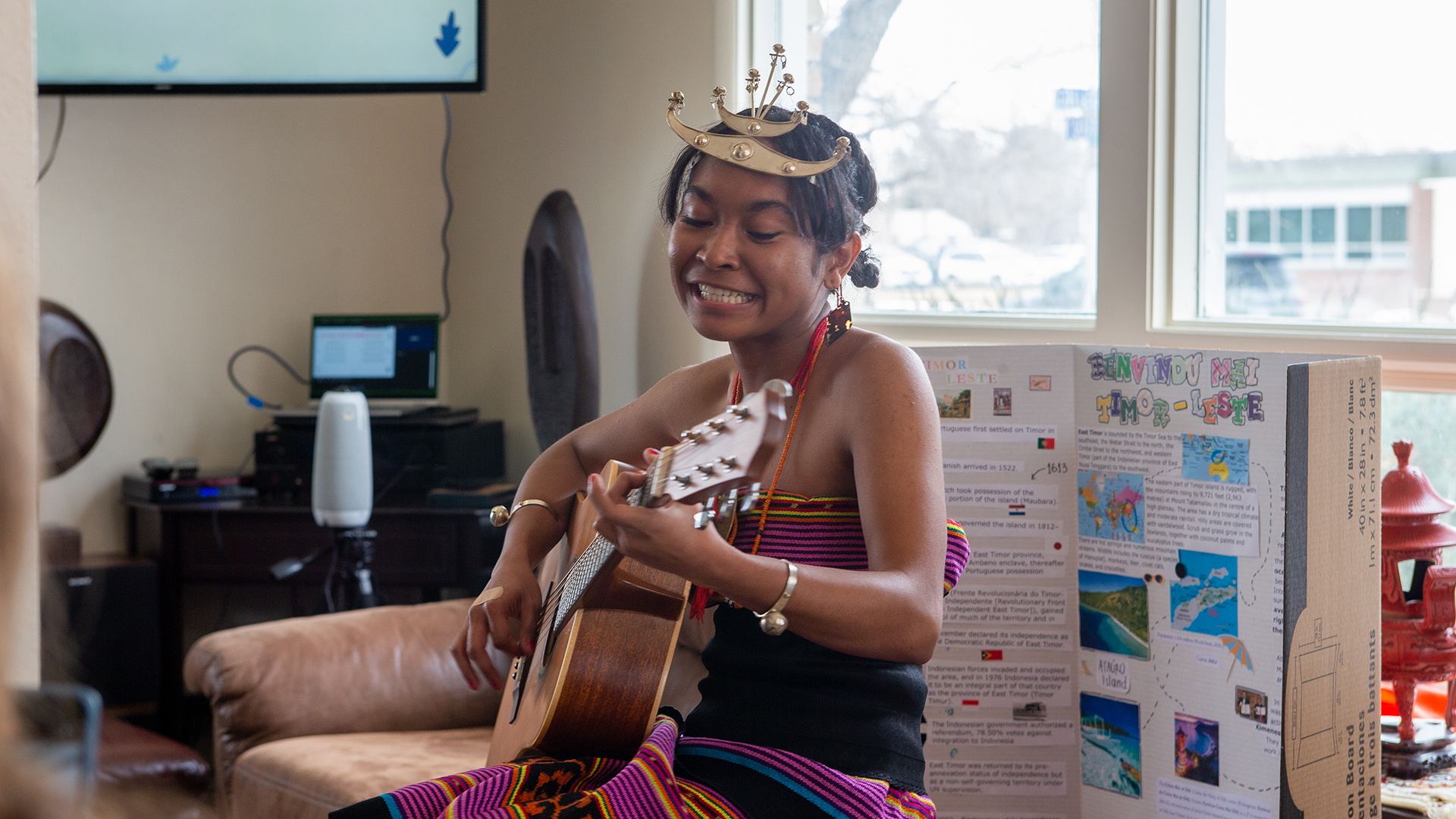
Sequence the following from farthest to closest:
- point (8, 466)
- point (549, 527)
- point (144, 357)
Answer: point (144, 357)
point (549, 527)
point (8, 466)

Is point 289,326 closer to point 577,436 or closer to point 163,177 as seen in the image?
point 163,177

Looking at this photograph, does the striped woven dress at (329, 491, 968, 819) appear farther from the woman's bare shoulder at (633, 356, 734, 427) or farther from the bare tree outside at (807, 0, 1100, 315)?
the bare tree outside at (807, 0, 1100, 315)

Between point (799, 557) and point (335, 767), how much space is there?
1082 millimetres

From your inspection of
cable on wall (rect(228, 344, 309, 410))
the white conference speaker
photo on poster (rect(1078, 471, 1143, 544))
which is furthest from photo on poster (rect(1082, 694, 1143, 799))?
cable on wall (rect(228, 344, 309, 410))

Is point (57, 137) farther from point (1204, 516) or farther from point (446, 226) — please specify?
point (1204, 516)

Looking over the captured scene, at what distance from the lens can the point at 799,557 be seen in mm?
1246

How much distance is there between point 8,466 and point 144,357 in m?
3.26

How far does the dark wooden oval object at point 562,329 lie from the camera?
111 inches

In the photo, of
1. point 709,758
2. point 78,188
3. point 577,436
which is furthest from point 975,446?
point 78,188

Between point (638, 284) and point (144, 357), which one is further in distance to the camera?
point (144, 357)

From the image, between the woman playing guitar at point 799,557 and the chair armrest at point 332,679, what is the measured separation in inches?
33.2

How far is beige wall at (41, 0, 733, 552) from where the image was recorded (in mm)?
2988

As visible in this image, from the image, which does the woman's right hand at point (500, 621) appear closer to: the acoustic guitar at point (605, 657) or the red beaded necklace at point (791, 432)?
the acoustic guitar at point (605, 657)

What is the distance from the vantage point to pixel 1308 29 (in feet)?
6.56
